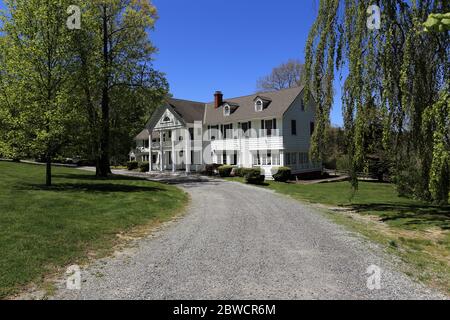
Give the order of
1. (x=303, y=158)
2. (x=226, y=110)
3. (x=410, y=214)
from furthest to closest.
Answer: (x=226, y=110)
(x=303, y=158)
(x=410, y=214)

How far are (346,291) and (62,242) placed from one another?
697cm

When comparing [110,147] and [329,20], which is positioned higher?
[329,20]

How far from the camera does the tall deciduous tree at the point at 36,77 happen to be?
17094 millimetres

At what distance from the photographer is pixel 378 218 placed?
13719 mm

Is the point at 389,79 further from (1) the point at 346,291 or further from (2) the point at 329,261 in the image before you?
(1) the point at 346,291

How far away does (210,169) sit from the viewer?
1409 inches

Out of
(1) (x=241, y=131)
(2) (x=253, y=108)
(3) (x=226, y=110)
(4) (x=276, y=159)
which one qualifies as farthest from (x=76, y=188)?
(3) (x=226, y=110)

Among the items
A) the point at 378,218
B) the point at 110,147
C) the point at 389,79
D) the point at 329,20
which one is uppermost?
the point at 329,20

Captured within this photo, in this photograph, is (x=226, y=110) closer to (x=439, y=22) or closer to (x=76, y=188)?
(x=76, y=188)

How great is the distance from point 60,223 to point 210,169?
84.7ft

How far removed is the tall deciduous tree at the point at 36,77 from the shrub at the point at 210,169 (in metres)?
18.7

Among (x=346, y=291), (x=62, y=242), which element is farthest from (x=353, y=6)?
(x=62, y=242)

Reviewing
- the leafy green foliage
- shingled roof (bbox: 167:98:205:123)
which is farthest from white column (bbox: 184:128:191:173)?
the leafy green foliage

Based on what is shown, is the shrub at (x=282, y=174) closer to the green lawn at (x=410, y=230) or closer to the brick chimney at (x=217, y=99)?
the green lawn at (x=410, y=230)
